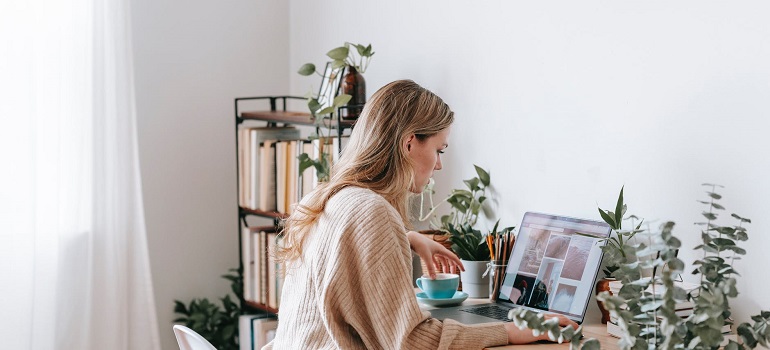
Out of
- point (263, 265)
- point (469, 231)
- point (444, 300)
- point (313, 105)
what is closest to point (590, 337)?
point (444, 300)

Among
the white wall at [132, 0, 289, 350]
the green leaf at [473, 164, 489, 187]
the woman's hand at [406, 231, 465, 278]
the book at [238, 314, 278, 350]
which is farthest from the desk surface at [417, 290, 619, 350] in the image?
the white wall at [132, 0, 289, 350]

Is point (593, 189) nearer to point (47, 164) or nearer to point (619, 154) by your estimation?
point (619, 154)

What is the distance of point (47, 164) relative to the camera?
293 centimetres

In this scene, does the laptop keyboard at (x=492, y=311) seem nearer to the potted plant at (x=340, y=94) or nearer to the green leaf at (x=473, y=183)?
the green leaf at (x=473, y=183)

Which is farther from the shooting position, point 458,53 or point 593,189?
point 458,53

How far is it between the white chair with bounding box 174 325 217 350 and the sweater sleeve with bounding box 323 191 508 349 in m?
0.33

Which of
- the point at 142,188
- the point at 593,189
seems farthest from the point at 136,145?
the point at 593,189

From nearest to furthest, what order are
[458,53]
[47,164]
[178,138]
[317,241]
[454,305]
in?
[317,241] < [454,305] < [458,53] < [47,164] < [178,138]

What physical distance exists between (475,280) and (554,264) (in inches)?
11.2

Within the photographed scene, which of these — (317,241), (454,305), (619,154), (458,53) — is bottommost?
(454,305)

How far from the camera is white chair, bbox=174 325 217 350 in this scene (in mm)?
1993

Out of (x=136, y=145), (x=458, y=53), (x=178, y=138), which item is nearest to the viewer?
(x=458, y=53)

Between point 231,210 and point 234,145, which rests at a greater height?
point 234,145

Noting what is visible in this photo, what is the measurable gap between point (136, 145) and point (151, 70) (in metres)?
0.30
